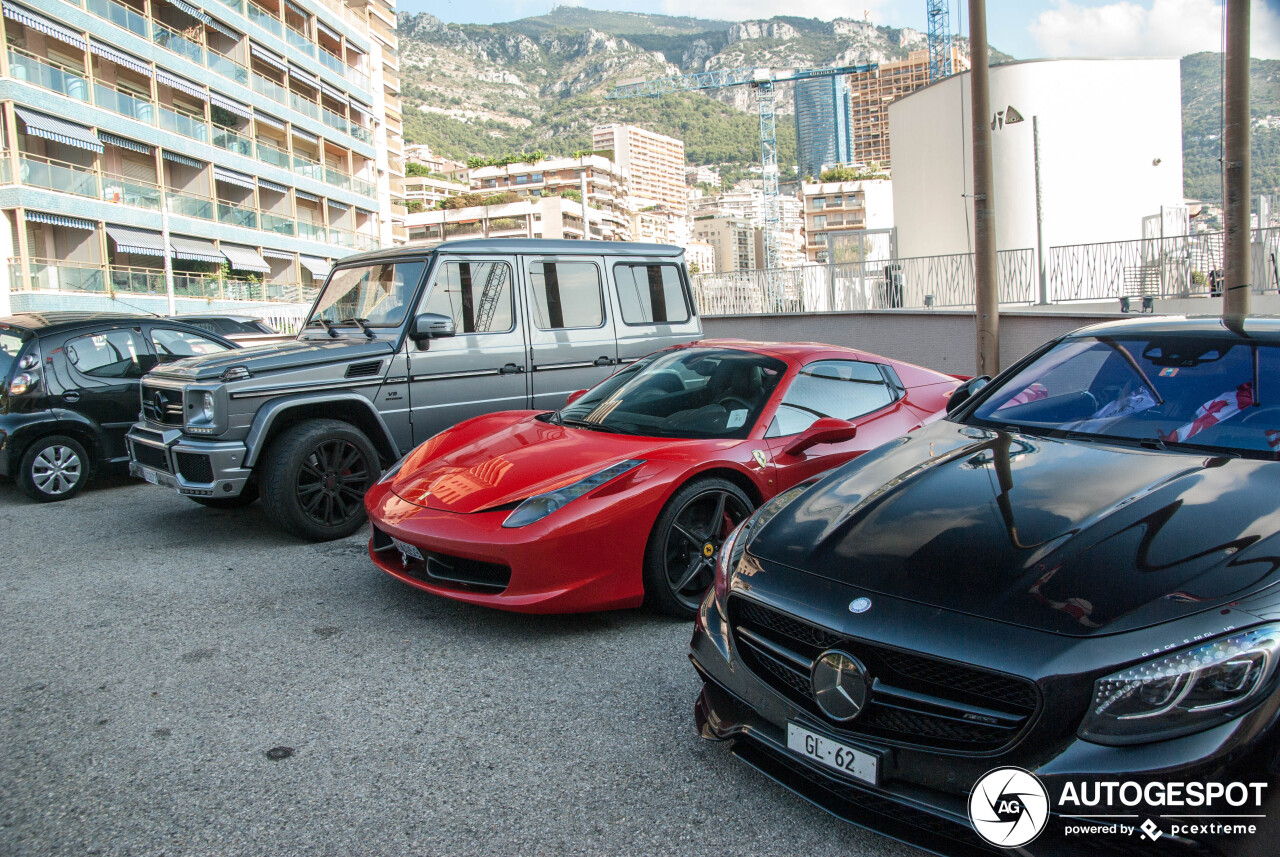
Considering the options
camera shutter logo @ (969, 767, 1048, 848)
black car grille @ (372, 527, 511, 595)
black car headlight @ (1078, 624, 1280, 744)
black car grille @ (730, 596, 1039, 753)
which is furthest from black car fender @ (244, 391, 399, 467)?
black car headlight @ (1078, 624, 1280, 744)

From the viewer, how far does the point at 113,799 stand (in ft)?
9.03

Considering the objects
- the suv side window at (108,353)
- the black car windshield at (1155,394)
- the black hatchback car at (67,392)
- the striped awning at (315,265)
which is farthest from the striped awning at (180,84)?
the black car windshield at (1155,394)

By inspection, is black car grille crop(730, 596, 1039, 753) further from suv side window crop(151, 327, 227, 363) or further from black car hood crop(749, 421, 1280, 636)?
suv side window crop(151, 327, 227, 363)

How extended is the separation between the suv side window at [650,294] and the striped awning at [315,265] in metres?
40.6

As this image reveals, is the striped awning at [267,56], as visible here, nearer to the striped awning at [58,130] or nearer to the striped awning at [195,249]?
the striped awning at [195,249]

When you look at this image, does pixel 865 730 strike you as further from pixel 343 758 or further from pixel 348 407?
pixel 348 407

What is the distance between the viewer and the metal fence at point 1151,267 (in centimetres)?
1045

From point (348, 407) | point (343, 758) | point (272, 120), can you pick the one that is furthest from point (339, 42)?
point (343, 758)

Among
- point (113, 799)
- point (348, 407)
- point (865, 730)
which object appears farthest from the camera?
point (348, 407)

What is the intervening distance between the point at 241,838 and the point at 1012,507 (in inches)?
95.5

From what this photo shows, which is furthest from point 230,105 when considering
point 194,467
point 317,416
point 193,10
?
point 194,467

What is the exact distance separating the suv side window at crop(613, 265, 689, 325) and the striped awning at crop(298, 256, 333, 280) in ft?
133

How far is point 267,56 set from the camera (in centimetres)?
4394

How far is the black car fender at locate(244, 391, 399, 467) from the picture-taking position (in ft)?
18.6
